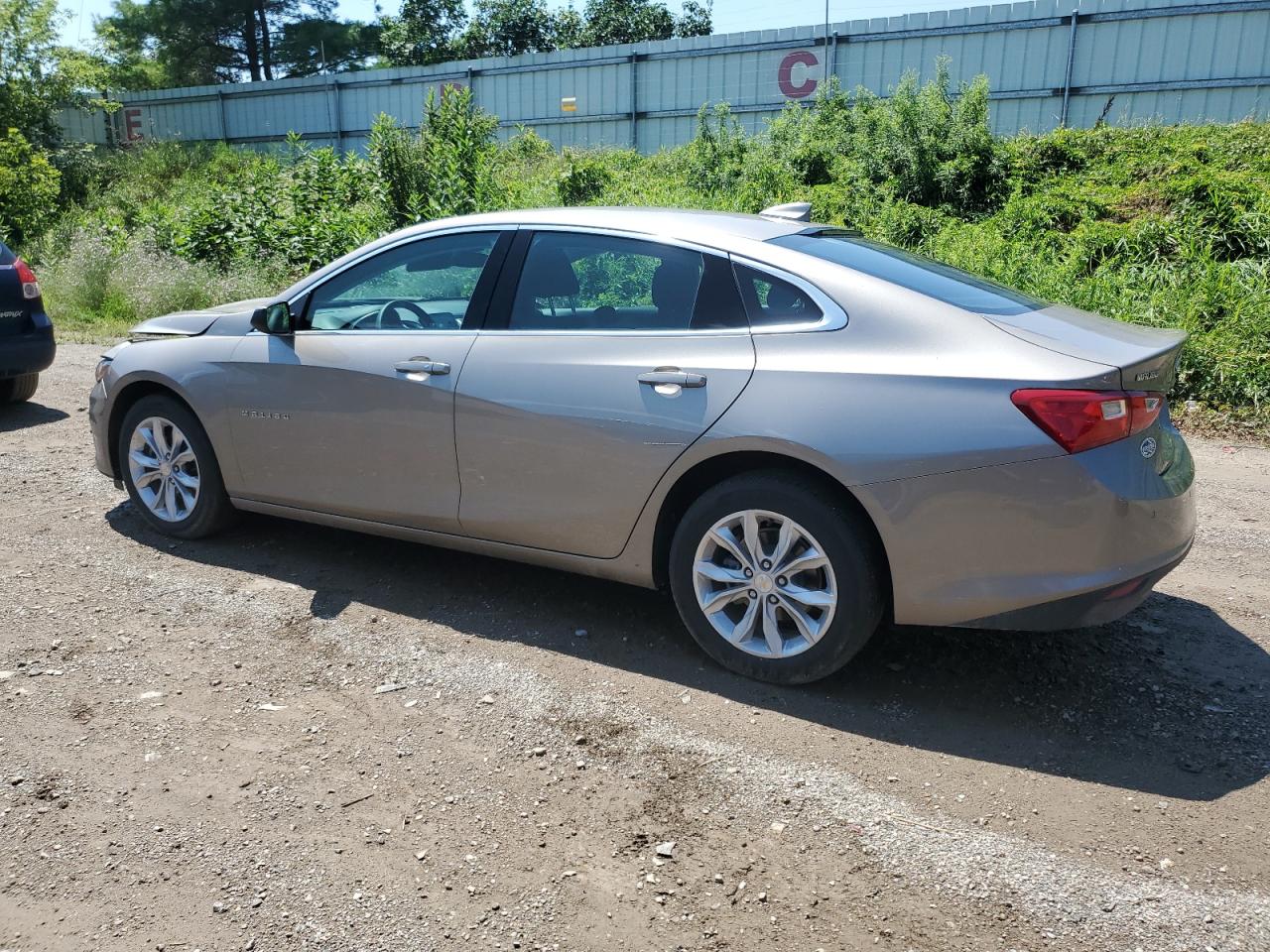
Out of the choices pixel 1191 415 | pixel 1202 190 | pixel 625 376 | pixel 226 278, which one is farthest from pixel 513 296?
pixel 226 278

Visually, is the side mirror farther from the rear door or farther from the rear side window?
the rear side window

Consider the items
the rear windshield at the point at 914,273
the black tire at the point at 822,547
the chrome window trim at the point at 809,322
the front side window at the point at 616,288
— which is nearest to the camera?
the black tire at the point at 822,547

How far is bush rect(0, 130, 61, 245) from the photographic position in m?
18.8

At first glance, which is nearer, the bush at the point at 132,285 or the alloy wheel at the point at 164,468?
the alloy wheel at the point at 164,468

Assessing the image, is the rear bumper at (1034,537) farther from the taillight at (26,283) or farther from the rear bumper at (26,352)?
the taillight at (26,283)

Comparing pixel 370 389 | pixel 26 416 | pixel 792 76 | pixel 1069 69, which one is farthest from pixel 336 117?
pixel 370 389

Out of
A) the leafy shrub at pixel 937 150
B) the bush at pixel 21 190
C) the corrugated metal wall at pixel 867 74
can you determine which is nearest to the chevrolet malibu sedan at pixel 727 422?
the leafy shrub at pixel 937 150

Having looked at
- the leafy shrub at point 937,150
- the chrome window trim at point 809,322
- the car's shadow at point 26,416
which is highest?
the leafy shrub at point 937,150

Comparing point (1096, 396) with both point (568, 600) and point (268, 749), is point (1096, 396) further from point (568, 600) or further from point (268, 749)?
point (268, 749)

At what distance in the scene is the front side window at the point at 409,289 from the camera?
471 centimetres

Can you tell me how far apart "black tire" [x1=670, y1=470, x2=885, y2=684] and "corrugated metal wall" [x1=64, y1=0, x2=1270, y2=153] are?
1787cm

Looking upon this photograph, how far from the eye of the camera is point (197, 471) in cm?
544

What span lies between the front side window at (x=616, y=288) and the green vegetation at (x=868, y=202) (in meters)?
6.29

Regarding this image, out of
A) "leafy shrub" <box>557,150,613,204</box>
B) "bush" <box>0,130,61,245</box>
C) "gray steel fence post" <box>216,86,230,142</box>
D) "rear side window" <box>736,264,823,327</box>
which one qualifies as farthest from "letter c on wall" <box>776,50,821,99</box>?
"rear side window" <box>736,264,823,327</box>
